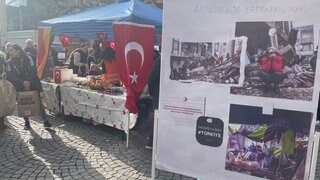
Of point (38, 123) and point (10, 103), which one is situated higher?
point (10, 103)

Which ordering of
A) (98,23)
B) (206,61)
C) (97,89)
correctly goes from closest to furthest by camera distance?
(206,61) < (97,89) < (98,23)

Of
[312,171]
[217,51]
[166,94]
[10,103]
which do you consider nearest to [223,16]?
[217,51]

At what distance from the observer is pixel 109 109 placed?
5.04 metres

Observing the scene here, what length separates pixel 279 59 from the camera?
205cm

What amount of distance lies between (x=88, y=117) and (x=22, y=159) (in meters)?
1.56

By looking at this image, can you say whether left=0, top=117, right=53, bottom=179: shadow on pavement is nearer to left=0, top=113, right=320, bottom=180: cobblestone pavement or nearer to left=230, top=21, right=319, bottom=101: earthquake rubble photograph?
left=0, top=113, right=320, bottom=180: cobblestone pavement

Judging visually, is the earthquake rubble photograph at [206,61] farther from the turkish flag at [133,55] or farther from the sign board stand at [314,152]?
the turkish flag at [133,55]

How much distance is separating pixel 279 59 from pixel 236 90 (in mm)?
365

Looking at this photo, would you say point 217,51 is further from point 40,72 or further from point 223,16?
point 40,72

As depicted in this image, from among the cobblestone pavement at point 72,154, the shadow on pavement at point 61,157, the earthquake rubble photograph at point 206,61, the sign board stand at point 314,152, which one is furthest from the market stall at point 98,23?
the sign board stand at point 314,152

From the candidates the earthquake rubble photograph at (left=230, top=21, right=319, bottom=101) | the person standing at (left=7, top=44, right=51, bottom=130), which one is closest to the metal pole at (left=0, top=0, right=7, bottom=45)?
the person standing at (left=7, top=44, right=51, bottom=130)

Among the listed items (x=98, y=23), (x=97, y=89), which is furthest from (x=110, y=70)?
(x=98, y=23)

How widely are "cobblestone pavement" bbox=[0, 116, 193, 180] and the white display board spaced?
60.1 inches

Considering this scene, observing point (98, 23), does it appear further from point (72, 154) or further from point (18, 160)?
point (18, 160)
